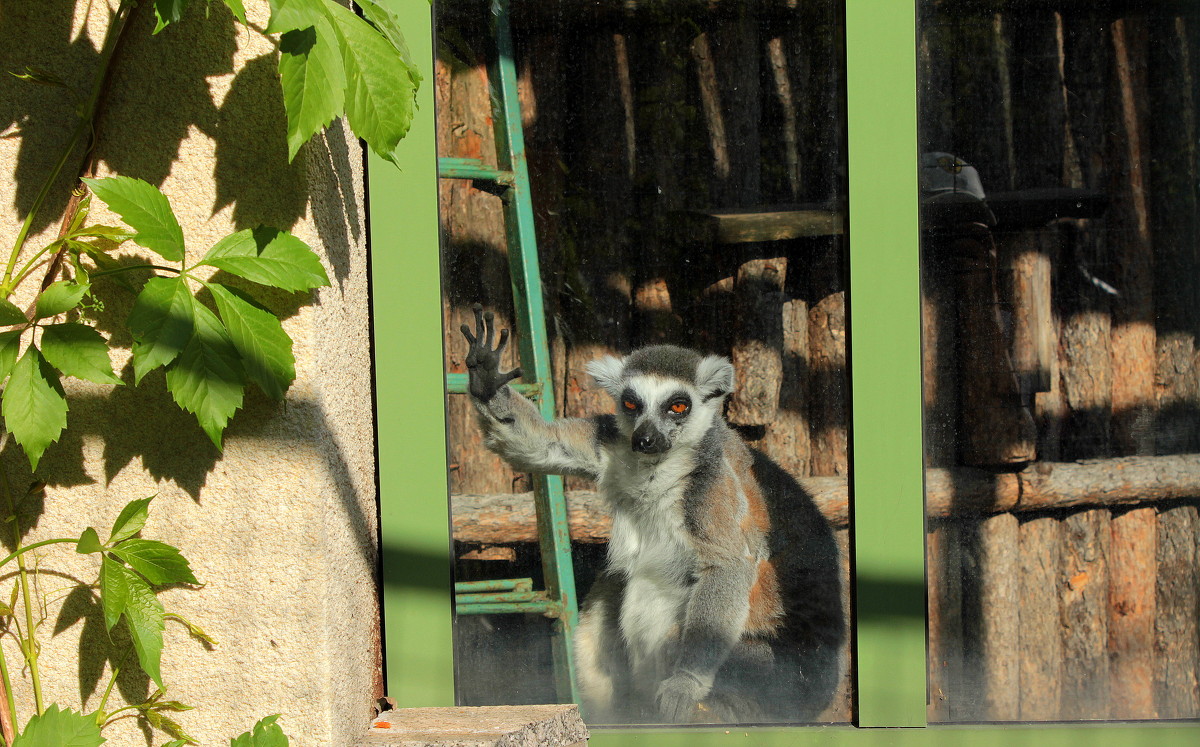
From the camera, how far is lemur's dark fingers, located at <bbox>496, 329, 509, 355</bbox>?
79.2 inches

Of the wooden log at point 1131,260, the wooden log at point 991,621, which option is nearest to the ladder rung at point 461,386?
the wooden log at point 991,621

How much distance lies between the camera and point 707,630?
6.68ft

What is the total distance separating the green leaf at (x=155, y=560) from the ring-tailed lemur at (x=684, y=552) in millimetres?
679

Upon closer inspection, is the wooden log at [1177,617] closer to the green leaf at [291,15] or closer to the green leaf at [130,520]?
the green leaf at [291,15]

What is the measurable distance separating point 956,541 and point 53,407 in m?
1.77

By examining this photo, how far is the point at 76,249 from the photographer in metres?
1.61

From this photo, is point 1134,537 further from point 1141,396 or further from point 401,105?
point 401,105

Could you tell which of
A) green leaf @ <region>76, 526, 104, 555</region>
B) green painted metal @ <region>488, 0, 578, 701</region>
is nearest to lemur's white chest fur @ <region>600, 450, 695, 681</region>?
green painted metal @ <region>488, 0, 578, 701</region>

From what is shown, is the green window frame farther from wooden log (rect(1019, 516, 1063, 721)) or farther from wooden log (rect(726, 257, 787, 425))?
wooden log (rect(726, 257, 787, 425))

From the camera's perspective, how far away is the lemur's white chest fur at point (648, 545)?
2.04m

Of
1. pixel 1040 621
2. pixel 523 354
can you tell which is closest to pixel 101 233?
pixel 523 354

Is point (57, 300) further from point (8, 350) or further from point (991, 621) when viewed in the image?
point (991, 621)

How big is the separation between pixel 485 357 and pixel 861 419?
2.71ft

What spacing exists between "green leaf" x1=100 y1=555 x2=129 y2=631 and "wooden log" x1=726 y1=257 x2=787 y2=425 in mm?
1223
